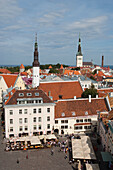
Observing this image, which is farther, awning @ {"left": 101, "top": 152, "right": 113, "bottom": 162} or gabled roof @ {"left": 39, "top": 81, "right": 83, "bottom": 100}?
gabled roof @ {"left": 39, "top": 81, "right": 83, "bottom": 100}

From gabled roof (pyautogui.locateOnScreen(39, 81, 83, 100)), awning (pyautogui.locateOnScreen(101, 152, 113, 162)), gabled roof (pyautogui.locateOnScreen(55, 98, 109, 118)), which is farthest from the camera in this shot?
gabled roof (pyautogui.locateOnScreen(39, 81, 83, 100))

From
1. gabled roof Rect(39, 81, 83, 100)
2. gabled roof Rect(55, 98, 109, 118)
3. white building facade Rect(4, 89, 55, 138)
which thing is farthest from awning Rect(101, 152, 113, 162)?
gabled roof Rect(39, 81, 83, 100)

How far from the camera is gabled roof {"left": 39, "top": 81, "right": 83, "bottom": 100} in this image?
→ 70.7 meters

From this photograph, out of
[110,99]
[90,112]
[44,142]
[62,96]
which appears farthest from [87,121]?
[62,96]

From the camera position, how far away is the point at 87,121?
51.2m

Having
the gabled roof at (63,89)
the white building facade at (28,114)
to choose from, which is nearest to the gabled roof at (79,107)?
the white building facade at (28,114)

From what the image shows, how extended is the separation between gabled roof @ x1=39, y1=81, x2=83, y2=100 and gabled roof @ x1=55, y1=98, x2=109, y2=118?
15905mm

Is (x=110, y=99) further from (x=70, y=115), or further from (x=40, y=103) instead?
(x=40, y=103)

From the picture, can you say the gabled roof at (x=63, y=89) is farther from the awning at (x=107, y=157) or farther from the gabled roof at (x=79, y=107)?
the awning at (x=107, y=157)

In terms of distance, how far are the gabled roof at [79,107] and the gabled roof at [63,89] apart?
15905mm

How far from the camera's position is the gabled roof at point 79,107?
168 feet

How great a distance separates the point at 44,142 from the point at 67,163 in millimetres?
9605

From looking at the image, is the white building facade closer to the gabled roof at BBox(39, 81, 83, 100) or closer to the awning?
the awning

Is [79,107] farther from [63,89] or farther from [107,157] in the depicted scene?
[63,89]
